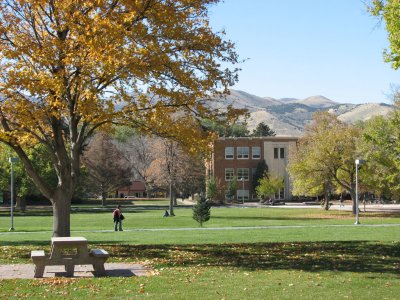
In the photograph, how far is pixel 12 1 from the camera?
16891mm

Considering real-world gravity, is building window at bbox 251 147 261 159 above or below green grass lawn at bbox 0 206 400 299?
above

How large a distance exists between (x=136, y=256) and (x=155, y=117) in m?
4.15

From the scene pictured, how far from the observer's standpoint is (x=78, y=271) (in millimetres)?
13812

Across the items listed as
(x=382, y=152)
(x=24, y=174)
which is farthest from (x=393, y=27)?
(x=24, y=174)

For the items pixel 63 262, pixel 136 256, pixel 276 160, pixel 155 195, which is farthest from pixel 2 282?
pixel 155 195

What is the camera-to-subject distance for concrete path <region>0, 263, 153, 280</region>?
1296 centimetres

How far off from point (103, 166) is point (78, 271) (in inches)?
3207

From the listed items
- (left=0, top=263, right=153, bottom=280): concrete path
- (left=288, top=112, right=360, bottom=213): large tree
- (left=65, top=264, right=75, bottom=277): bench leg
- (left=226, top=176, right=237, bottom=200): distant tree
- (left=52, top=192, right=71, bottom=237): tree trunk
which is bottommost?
(left=0, top=263, right=153, bottom=280): concrete path

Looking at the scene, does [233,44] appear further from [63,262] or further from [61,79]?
[63,262]

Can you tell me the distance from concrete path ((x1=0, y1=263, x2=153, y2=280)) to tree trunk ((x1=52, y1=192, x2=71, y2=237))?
10.5ft

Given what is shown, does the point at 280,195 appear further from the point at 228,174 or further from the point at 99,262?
the point at 99,262

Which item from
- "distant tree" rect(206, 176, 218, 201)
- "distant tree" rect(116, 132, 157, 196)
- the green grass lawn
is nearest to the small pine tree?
the green grass lawn

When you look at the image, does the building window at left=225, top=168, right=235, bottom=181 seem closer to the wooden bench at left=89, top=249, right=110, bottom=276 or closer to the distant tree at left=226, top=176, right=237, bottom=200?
the distant tree at left=226, top=176, right=237, bottom=200

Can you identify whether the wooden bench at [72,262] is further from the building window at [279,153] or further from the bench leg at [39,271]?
the building window at [279,153]
